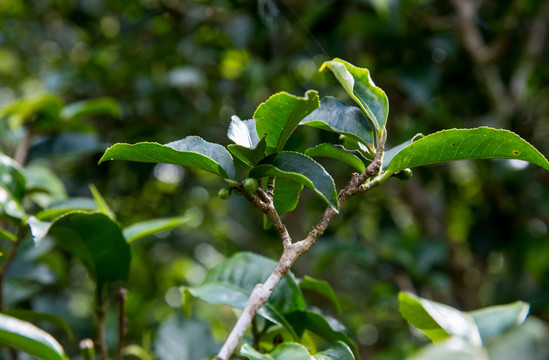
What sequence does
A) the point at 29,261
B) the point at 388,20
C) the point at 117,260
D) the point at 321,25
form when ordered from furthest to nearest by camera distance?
the point at 321,25 → the point at 388,20 → the point at 29,261 → the point at 117,260

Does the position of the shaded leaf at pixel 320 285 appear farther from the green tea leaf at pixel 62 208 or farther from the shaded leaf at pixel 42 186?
the shaded leaf at pixel 42 186

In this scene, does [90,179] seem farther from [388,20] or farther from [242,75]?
[388,20]

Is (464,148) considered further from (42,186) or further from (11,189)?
(42,186)

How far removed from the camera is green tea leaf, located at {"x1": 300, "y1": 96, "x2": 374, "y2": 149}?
0.54 m

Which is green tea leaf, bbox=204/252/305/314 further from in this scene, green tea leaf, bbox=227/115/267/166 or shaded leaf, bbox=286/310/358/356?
green tea leaf, bbox=227/115/267/166

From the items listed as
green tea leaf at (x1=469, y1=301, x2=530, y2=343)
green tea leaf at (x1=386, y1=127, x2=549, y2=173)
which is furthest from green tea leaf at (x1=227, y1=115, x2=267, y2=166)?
green tea leaf at (x1=469, y1=301, x2=530, y2=343)

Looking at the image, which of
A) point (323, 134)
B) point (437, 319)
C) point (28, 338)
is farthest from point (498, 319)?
point (323, 134)

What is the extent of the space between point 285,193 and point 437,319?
20cm

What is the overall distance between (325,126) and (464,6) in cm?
122

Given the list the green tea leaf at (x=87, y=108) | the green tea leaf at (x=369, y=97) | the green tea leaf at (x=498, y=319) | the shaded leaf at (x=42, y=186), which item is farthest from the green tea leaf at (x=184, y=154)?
the green tea leaf at (x=87, y=108)

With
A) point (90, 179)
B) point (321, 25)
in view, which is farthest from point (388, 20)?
point (90, 179)

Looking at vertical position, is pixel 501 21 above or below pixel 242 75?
below

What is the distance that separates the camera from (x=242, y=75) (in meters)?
1.75

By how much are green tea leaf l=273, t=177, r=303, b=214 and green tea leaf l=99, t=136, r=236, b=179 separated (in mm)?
61
